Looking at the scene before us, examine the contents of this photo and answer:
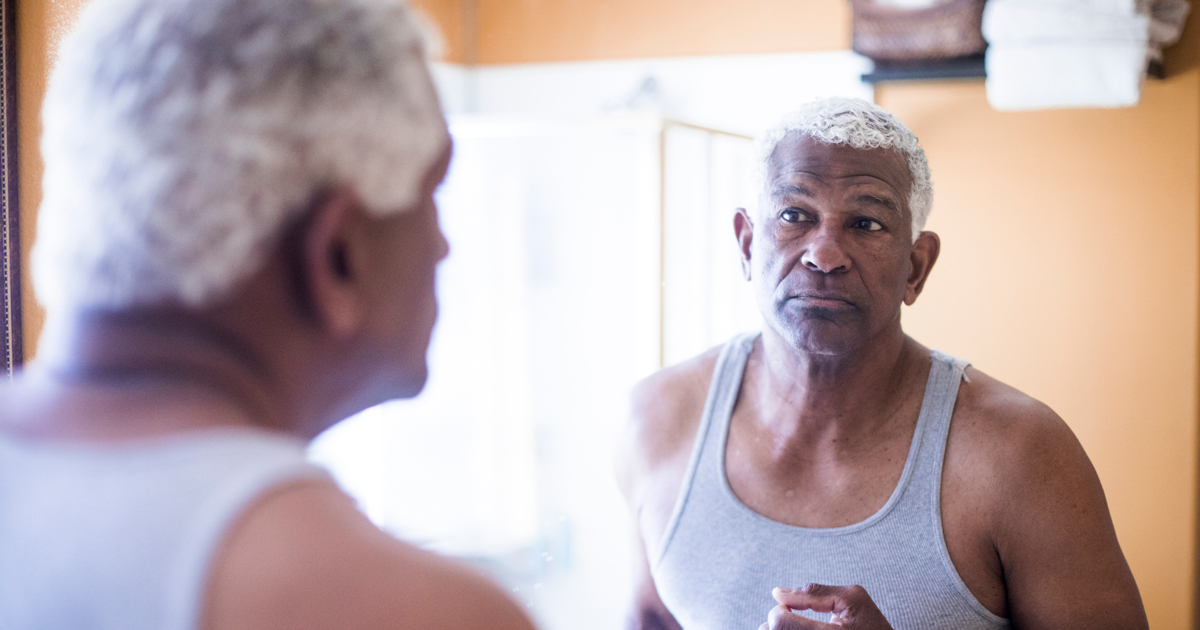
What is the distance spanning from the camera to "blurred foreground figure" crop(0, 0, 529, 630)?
1.06 ft

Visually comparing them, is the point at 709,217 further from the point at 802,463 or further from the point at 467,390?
the point at 802,463

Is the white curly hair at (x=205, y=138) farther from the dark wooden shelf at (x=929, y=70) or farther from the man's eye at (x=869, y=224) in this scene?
the dark wooden shelf at (x=929, y=70)

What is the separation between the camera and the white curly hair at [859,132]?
107cm

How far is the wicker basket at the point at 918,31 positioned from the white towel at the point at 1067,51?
0.06 metres

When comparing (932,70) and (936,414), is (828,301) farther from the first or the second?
(932,70)

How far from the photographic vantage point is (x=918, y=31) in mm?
1852

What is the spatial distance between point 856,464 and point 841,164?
37 cm

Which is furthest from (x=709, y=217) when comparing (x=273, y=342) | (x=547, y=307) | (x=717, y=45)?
(x=273, y=342)

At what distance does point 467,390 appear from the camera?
206cm

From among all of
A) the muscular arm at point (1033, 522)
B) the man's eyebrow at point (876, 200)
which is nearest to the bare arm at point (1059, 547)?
the muscular arm at point (1033, 522)

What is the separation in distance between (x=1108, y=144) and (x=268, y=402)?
1.97 metres

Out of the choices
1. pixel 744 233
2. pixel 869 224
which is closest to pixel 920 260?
pixel 869 224

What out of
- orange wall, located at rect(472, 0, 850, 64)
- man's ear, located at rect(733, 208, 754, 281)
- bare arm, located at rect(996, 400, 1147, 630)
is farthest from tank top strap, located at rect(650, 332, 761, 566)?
orange wall, located at rect(472, 0, 850, 64)

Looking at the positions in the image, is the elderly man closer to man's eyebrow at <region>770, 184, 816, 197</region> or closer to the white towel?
man's eyebrow at <region>770, 184, 816, 197</region>
